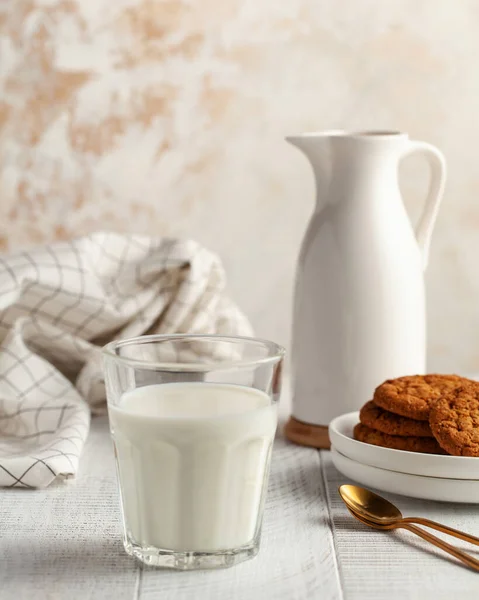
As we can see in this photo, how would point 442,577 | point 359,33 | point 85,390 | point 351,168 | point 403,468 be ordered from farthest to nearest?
point 359,33 < point 85,390 < point 351,168 < point 403,468 < point 442,577

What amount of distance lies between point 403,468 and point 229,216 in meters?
0.98

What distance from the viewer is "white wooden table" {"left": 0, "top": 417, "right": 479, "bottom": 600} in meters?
0.65

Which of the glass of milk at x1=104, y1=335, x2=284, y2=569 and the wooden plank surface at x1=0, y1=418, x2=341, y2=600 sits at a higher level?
the glass of milk at x1=104, y1=335, x2=284, y2=569

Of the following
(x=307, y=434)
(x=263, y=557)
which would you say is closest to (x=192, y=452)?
(x=263, y=557)

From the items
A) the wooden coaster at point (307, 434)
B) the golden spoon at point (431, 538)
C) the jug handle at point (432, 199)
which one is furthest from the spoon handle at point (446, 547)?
the jug handle at point (432, 199)

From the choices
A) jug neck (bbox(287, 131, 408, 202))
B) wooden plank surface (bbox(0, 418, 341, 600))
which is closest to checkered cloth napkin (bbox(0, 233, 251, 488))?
wooden plank surface (bbox(0, 418, 341, 600))

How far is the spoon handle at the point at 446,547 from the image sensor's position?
2.21 ft

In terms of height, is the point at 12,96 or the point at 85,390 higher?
the point at 12,96

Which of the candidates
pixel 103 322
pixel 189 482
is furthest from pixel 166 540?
pixel 103 322

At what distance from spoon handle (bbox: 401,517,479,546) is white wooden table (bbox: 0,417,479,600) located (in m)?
0.02

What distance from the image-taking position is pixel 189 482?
677 mm

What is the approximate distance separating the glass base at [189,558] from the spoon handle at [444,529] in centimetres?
15

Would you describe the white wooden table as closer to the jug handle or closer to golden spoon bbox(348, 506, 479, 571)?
golden spoon bbox(348, 506, 479, 571)

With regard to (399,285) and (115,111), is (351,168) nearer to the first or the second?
(399,285)
